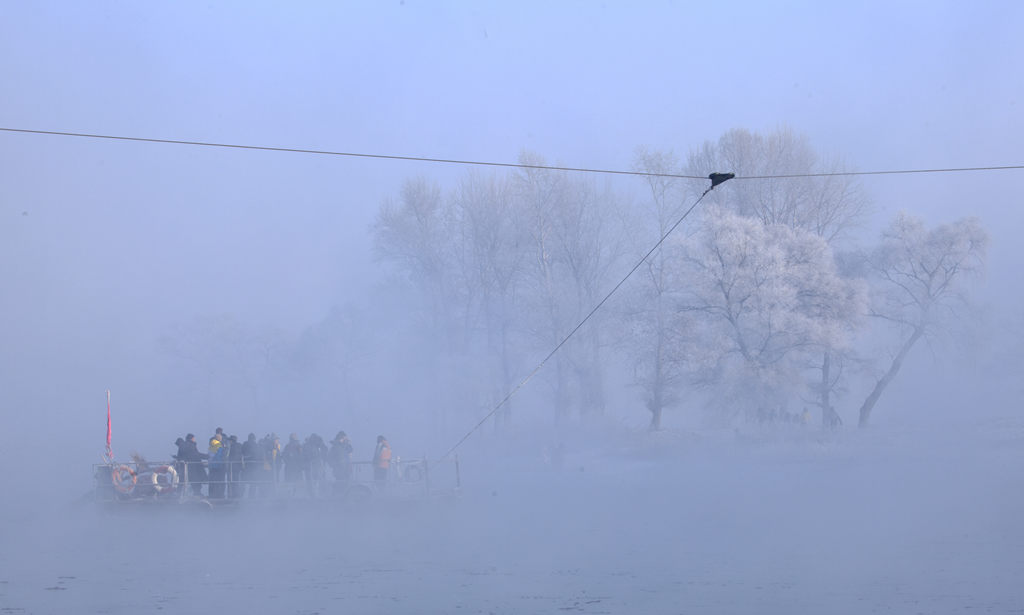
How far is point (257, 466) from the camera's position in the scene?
22844 mm

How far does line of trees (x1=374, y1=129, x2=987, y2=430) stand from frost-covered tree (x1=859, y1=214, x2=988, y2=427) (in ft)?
0.21

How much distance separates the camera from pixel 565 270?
47.5 meters

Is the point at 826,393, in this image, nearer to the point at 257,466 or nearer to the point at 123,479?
the point at 257,466

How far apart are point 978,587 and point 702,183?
2928cm

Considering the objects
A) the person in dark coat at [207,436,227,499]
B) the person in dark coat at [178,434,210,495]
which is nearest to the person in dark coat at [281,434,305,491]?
the person in dark coat at [207,436,227,499]

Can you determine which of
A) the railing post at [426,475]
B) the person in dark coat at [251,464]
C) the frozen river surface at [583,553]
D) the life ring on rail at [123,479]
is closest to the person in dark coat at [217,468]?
the person in dark coat at [251,464]

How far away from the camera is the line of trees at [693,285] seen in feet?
119

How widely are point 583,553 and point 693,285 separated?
21.2 m

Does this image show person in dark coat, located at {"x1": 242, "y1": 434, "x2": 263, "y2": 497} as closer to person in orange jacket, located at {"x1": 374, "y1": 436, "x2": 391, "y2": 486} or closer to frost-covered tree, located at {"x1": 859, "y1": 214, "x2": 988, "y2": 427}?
person in orange jacket, located at {"x1": 374, "y1": 436, "x2": 391, "y2": 486}

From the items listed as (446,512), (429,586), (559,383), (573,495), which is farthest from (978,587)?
(559,383)

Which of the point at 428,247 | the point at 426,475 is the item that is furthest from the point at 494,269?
the point at 426,475

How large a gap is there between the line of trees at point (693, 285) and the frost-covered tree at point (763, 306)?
6 cm

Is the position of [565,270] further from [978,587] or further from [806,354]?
[978,587]

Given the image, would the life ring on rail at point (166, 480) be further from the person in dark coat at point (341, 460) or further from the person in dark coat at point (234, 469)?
the person in dark coat at point (341, 460)
